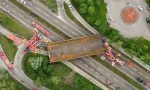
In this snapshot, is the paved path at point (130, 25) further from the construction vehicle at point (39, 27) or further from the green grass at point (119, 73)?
the construction vehicle at point (39, 27)

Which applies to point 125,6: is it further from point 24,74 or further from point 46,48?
point 24,74

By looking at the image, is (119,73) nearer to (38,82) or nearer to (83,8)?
(83,8)

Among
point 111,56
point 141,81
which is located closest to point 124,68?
point 111,56

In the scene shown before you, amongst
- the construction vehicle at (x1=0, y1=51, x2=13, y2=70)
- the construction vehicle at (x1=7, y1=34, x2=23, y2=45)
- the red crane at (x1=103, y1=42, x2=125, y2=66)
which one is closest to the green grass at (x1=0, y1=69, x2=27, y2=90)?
the construction vehicle at (x1=0, y1=51, x2=13, y2=70)

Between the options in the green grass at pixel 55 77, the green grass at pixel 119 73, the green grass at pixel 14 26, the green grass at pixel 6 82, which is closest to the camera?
the green grass at pixel 6 82

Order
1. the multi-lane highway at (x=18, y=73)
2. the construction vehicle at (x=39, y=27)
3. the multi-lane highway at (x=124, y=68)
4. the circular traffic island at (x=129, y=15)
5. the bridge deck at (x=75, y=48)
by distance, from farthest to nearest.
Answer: the circular traffic island at (x=129, y=15) → the multi-lane highway at (x=124, y=68) → the construction vehicle at (x=39, y=27) → the multi-lane highway at (x=18, y=73) → the bridge deck at (x=75, y=48)

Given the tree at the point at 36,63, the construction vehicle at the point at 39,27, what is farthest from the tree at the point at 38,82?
the construction vehicle at the point at 39,27

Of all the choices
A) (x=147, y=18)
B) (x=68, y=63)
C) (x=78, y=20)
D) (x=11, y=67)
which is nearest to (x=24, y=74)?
(x=11, y=67)
